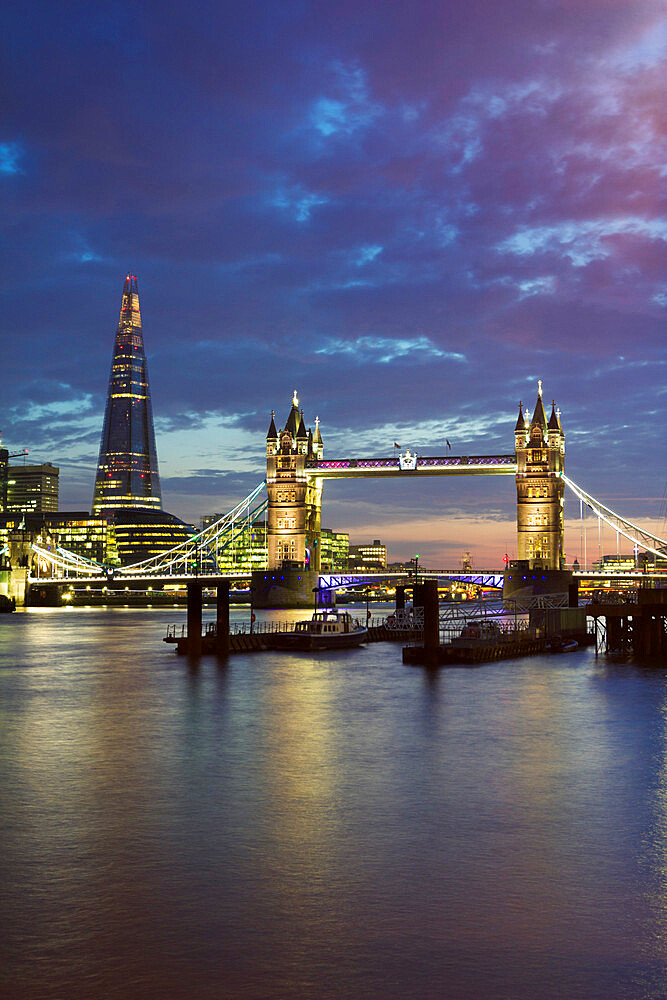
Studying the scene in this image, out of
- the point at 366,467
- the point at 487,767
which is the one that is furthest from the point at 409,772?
the point at 366,467

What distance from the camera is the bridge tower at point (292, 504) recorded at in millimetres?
169125

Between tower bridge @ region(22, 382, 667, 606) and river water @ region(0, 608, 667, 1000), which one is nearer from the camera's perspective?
river water @ region(0, 608, 667, 1000)

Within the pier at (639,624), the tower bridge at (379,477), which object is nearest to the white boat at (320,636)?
the pier at (639,624)

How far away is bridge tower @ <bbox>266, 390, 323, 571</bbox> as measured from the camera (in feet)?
555

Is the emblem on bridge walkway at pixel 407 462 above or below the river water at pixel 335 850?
above

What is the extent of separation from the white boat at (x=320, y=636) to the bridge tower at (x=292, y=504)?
79.7 meters

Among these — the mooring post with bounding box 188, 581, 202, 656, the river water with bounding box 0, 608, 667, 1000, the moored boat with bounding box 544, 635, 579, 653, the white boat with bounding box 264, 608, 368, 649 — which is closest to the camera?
the river water with bounding box 0, 608, 667, 1000

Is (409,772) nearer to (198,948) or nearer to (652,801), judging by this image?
(652,801)

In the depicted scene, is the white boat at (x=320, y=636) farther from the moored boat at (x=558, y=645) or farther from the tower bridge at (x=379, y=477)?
the tower bridge at (x=379, y=477)

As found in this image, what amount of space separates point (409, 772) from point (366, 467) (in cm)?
14072

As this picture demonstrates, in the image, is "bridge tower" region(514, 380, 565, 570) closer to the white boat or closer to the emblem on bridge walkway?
the emblem on bridge walkway

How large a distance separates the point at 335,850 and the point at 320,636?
59234 mm

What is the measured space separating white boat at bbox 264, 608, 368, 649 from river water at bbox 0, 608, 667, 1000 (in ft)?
103

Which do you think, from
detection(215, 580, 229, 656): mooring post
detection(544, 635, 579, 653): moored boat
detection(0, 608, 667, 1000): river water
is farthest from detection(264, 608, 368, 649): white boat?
detection(0, 608, 667, 1000): river water
